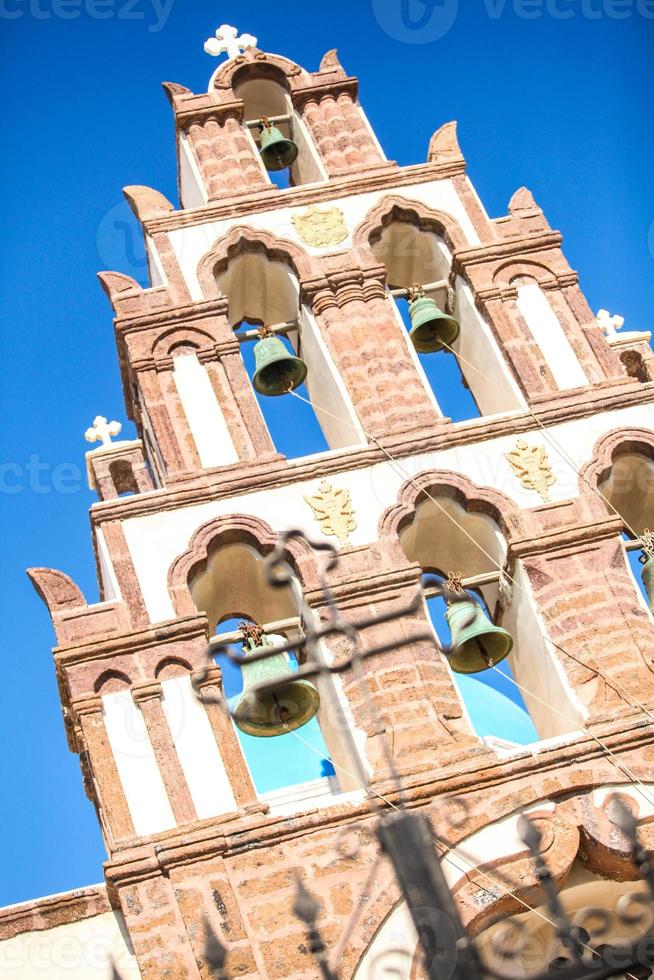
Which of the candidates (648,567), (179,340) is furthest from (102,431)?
(648,567)

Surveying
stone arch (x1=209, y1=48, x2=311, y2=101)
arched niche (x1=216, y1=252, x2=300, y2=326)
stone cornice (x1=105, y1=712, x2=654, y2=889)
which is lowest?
stone cornice (x1=105, y1=712, x2=654, y2=889)

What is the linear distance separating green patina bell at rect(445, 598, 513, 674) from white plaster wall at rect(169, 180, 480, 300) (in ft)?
17.1

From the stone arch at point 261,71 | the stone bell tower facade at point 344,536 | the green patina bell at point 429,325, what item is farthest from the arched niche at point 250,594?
the stone arch at point 261,71

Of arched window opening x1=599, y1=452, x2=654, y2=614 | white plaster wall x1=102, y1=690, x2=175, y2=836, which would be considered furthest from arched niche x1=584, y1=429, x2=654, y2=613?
white plaster wall x1=102, y1=690, x2=175, y2=836

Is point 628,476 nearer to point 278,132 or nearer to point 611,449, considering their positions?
point 611,449

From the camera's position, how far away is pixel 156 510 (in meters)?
18.3

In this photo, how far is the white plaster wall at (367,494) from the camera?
18.0m

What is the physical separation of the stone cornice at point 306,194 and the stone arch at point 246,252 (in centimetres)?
36

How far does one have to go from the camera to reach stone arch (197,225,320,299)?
67.4 ft

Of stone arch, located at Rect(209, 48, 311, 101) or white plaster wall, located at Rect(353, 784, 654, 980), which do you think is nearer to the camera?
white plaster wall, located at Rect(353, 784, 654, 980)

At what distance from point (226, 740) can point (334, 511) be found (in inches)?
107

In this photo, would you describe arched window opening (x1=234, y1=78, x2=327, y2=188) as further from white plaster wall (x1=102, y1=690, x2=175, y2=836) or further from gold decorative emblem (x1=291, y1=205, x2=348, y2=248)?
white plaster wall (x1=102, y1=690, x2=175, y2=836)

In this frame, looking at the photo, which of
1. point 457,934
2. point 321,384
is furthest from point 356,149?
point 457,934

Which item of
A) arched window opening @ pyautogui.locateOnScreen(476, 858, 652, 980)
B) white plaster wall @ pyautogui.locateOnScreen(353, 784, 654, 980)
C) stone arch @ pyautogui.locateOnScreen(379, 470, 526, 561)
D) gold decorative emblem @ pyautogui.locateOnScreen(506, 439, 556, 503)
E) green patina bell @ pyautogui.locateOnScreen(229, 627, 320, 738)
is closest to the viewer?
white plaster wall @ pyautogui.locateOnScreen(353, 784, 654, 980)
